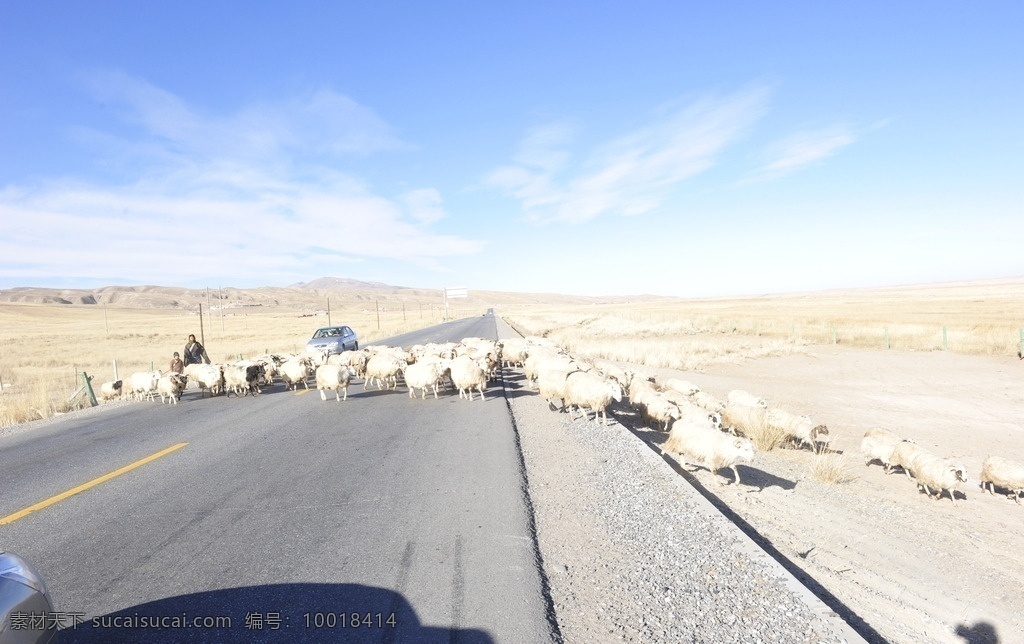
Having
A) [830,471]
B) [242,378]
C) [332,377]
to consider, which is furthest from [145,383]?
[830,471]

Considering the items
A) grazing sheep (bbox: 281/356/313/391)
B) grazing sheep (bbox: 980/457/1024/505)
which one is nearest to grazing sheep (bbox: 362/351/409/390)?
grazing sheep (bbox: 281/356/313/391)

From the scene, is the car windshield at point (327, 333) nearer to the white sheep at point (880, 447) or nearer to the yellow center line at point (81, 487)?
the yellow center line at point (81, 487)

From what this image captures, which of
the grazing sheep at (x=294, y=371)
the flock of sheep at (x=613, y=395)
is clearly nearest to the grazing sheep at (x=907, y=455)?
the flock of sheep at (x=613, y=395)

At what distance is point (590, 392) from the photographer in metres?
9.89

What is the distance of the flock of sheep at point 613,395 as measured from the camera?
762 cm

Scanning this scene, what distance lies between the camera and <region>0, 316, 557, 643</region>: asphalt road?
342 centimetres

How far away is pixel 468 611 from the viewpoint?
346cm

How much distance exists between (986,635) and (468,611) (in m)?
4.71

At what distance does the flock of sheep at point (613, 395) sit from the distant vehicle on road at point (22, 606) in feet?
22.6

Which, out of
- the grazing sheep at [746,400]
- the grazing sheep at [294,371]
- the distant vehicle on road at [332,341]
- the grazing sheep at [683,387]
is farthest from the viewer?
the distant vehicle on road at [332,341]

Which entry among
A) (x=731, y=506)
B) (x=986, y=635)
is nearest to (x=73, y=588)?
(x=731, y=506)

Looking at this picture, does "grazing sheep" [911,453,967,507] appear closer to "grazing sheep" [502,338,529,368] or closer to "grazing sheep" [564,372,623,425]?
"grazing sheep" [564,372,623,425]

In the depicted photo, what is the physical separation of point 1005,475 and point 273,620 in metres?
10.4

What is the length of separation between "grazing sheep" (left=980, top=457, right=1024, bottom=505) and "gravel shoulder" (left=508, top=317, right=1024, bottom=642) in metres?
0.27
